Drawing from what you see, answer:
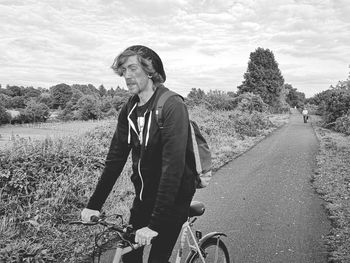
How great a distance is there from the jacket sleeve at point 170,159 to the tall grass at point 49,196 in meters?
1.78

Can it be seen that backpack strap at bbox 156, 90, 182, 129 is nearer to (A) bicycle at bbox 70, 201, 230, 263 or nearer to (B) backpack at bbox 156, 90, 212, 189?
(B) backpack at bbox 156, 90, 212, 189

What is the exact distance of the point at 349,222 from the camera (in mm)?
5395

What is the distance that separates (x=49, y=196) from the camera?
5.33 m

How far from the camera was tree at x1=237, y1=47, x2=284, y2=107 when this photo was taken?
57875mm

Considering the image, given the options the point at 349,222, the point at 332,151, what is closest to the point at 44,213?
the point at 349,222

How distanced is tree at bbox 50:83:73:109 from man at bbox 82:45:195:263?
1539cm

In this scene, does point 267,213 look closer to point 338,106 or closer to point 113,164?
point 113,164

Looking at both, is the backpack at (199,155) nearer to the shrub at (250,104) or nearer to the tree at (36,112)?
the tree at (36,112)

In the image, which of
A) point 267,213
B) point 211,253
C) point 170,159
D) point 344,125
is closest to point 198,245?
point 211,253

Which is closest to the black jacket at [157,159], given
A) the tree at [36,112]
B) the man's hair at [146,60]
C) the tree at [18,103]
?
the man's hair at [146,60]

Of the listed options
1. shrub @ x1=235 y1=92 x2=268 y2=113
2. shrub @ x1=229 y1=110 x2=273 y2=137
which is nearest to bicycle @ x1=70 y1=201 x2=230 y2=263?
shrub @ x1=229 y1=110 x2=273 y2=137

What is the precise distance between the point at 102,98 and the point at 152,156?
63.6 feet

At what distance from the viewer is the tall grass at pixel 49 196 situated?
158 inches

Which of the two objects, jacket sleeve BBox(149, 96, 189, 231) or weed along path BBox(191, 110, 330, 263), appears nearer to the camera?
Answer: jacket sleeve BBox(149, 96, 189, 231)
